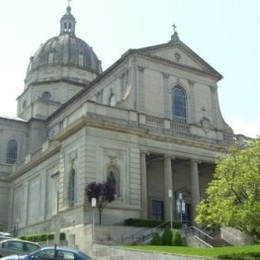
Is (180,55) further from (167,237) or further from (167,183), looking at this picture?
(167,237)

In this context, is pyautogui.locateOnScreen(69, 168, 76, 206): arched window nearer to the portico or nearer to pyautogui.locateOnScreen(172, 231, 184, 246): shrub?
the portico

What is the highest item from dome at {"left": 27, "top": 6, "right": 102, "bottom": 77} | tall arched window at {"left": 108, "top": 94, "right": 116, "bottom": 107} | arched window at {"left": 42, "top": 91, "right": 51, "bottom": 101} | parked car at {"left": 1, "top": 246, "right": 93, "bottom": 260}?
dome at {"left": 27, "top": 6, "right": 102, "bottom": 77}

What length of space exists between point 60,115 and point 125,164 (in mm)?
19668

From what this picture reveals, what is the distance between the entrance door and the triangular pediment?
12.8 metres

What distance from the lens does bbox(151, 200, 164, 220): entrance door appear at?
40.8m

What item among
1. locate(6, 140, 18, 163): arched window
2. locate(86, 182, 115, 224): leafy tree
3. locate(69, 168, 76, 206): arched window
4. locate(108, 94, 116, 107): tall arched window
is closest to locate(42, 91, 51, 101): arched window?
locate(6, 140, 18, 163): arched window

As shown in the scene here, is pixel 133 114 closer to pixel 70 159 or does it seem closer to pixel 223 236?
pixel 70 159

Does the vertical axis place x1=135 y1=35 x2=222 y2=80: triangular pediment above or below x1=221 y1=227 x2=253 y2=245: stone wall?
above

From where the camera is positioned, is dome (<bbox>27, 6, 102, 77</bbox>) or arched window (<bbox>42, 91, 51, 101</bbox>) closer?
arched window (<bbox>42, 91, 51, 101</bbox>)

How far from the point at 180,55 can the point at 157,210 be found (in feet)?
48.1

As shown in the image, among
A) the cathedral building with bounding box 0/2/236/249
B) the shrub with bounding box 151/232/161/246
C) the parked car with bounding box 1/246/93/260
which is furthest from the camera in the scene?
the cathedral building with bounding box 0/2/236/249

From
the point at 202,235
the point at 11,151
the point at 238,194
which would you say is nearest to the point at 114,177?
the point at 202,235

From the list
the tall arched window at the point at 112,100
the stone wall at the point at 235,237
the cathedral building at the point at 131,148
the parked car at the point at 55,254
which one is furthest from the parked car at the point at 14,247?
the tall arched window at the point at 112,100

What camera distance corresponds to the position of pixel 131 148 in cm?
3750
